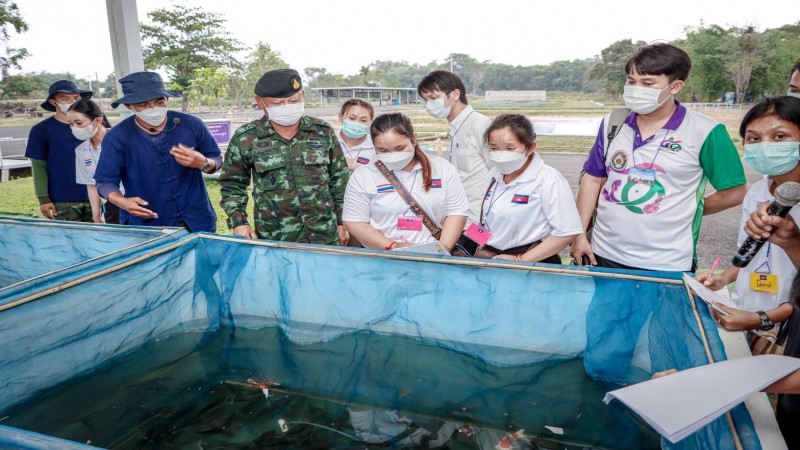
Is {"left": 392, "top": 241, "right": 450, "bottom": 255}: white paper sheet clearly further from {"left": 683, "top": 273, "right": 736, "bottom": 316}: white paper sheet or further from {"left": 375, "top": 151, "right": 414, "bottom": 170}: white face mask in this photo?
{"left": 683, "top": 273, "right": 736, "bottom": 316}: white paper sheet

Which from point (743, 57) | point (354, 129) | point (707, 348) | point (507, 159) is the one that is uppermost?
point (743, 57)

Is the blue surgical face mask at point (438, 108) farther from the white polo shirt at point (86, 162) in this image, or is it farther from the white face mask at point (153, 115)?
the white polo shirt at point (86, 162)

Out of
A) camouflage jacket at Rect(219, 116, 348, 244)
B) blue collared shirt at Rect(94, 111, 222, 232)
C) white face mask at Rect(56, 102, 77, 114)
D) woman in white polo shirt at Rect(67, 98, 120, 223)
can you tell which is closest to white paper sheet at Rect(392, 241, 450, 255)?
camouflage jacket at Rect(219, 116, 348, 244)

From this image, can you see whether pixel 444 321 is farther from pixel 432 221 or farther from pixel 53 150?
pixel 53 150

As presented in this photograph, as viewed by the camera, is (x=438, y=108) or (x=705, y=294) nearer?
(x=705, y=294)

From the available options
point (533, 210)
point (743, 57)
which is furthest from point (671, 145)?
point (743, 57)

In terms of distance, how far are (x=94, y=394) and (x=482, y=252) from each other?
1.53m

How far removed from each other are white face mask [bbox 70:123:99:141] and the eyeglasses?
39.0 inches

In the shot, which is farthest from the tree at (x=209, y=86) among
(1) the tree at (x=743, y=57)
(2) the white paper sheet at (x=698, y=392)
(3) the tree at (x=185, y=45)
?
(1) the tree at (x=743, y=57)

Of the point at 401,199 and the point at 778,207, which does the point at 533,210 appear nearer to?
the point at 401,199

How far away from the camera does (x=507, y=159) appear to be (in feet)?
7.01

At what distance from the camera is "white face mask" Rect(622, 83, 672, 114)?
6.59ft

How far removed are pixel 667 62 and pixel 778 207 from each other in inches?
34.9

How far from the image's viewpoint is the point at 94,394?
1.68 metres
